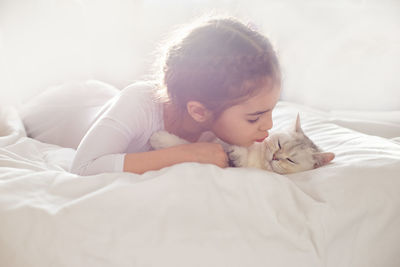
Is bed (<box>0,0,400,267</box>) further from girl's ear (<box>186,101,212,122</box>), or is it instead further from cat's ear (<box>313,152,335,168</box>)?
girl's ear (<box>186,101,212,122</box>)

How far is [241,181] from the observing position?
0.76 metres

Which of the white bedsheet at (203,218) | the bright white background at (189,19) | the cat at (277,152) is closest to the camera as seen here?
the white bedsheet at (203,218)

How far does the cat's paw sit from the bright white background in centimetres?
79

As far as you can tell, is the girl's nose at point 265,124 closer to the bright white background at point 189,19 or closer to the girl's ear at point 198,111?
the girl's ear at point 198,111

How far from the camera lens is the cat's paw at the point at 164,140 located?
1.03 meters

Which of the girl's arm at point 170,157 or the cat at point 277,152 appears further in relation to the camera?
the cat at point 277,152

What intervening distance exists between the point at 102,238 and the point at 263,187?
14.7 inches

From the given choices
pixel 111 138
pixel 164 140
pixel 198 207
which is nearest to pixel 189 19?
pixel 164 140

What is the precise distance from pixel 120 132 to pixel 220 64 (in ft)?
1.14

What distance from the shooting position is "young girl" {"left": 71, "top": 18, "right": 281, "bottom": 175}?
33.7 inches

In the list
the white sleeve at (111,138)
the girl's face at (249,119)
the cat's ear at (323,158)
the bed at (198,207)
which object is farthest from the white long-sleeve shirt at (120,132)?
the cat's ear at (323,158)

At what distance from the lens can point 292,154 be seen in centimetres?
99

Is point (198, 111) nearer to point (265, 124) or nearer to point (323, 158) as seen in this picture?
point (265, 124)

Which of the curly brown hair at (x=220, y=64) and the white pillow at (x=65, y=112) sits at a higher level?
the curly brown hair at (x=220, y=64)
